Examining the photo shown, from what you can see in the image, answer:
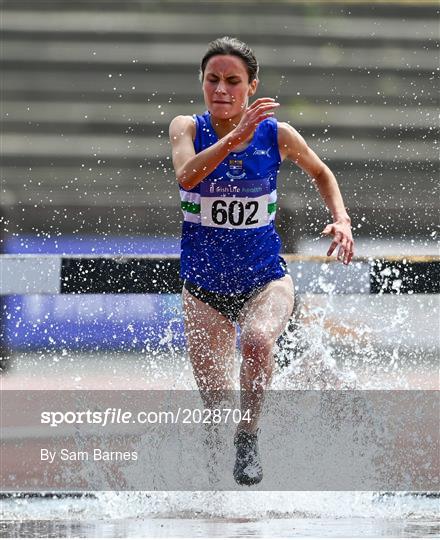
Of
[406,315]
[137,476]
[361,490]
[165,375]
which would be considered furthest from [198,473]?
[406,315]

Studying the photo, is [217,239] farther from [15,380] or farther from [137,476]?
[15,380]

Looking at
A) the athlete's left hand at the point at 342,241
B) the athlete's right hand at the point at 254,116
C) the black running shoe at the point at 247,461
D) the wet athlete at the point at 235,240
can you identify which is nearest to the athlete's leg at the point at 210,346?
the wet athlete at the point at 235,240

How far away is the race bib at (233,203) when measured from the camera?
4469 mm

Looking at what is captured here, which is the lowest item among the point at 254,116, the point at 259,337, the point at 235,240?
the point at 259,337

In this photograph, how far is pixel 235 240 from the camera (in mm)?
4520

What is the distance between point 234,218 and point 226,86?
418 millimetres

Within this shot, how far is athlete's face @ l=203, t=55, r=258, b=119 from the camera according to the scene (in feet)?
14.5

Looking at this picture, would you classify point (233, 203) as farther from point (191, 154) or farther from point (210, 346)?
point (210, 346)

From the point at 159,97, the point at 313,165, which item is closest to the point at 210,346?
the point at 313,165

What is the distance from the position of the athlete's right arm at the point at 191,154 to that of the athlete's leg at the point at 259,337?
1.46 feet

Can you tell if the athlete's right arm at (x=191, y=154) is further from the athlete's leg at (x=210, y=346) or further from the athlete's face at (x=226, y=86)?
the athlete's leg at (x=210, y=346)

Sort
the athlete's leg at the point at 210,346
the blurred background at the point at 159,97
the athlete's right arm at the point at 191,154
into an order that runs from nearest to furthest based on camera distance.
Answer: the athlete's right arm at the point at 191,154 → the athlete's leg at the point at 210,346 → the blurred background at the point at 159,97

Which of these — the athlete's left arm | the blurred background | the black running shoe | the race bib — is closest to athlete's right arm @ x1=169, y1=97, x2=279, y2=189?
the race bib

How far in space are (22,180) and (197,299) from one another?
7.31 m
